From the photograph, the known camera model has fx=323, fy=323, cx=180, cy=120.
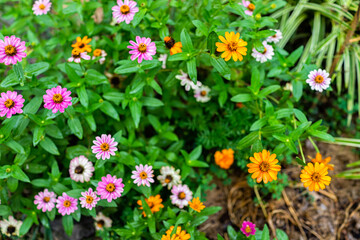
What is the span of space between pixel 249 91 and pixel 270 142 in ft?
1.31

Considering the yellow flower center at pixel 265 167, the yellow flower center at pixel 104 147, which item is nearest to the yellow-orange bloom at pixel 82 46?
the yellow flower center at pixel 104 147

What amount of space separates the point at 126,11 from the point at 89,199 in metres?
1.06

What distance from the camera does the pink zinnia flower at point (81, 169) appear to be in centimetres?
191

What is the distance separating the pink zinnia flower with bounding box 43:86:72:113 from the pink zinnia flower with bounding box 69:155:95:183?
1.38ft

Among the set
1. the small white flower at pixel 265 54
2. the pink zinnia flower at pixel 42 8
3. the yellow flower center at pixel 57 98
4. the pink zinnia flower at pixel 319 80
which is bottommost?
the pink zinnia flower at pixel 319 80

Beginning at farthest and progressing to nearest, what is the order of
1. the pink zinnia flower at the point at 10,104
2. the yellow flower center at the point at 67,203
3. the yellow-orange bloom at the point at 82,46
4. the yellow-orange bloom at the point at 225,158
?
the yellow-orange bloom at the point at 225,158 < the yellow-orange bloom at the point at 82,46 < the yellow flower center at the point at 67,203 < the pink zinnia flower at the point at 10,104

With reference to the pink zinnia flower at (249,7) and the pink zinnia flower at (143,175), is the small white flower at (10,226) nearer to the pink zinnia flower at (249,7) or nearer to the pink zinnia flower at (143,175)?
the pink zinnia flower at (143,175)

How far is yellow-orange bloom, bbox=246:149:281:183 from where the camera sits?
1.60 meters

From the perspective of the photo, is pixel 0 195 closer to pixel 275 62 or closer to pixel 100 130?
pixel 100 130

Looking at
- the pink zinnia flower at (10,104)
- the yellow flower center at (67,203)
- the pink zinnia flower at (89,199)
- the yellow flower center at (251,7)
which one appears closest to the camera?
the pink zinnia flower at (10,104)

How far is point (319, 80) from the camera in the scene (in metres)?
1.85

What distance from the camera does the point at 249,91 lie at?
2.22 meters

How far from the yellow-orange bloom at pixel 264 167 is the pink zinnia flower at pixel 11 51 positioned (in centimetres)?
130

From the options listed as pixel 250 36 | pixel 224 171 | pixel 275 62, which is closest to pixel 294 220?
pixel 224 171
